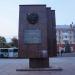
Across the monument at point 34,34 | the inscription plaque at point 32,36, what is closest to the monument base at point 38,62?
the monument at point 34,34

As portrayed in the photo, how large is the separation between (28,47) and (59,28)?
85.7m

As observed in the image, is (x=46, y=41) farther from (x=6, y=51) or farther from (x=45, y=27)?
(x=6, y=51)

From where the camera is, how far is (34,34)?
69.6 feet

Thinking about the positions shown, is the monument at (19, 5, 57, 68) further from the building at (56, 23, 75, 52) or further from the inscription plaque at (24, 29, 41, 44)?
the building at (56, 23, 75, 52)

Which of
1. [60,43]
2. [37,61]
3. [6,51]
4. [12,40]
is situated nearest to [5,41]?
[12,40]

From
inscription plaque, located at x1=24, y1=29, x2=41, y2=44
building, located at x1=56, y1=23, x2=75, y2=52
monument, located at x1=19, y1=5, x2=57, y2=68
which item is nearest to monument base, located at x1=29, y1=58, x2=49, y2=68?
monument, located at x1=19, y1=5, x2=57, y2=68

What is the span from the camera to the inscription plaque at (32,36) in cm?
2122

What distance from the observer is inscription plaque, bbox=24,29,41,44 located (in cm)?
2122

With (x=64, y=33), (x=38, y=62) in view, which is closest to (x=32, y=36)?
(x=38, y=62)

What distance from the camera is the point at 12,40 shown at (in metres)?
98.9

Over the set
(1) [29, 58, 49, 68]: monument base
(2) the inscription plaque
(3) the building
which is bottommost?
(1) [29, 58, 49, 68]: monument base

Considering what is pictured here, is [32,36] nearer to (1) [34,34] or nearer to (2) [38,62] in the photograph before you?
(1) [34,34]

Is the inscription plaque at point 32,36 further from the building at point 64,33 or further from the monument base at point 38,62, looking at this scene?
the building at point 64,33

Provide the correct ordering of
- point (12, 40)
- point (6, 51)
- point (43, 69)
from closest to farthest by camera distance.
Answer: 1. point (43, 69)
2. point (6, 51)
3. point (12, 40)
